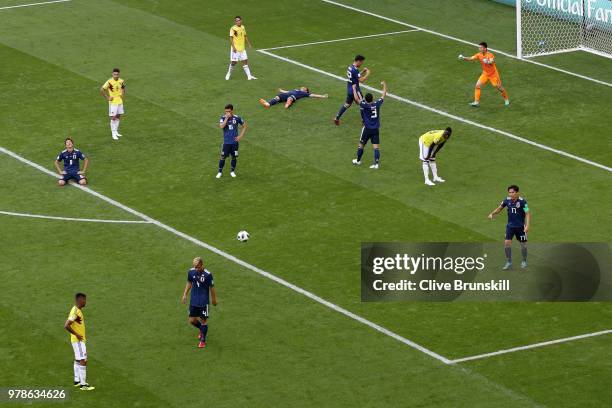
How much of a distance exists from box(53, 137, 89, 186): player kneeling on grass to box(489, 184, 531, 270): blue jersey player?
12231 mm

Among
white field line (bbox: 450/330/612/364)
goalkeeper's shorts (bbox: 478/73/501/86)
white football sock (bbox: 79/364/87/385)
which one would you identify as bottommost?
white football sock (bbox: 79/364/87/385)

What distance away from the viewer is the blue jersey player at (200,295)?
3159cm

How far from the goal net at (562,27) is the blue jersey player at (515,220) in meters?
18.7

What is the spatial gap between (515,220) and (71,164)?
13.2 m

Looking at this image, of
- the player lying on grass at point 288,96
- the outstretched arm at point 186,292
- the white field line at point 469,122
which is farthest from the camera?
the player lying on grass at point 288,96

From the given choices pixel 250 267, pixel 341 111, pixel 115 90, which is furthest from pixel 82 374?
pixel 341 111

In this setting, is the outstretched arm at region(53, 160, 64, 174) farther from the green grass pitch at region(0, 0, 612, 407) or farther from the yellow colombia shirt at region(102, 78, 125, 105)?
the yellow colombia shirt at region(102, 78, 125, 105)

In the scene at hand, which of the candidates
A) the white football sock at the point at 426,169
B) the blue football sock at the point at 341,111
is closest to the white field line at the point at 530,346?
the white football sock at the point at 426,169

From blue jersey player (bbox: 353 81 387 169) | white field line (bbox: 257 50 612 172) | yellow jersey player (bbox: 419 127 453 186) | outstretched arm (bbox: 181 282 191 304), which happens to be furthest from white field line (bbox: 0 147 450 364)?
white field line (bbox: 257 50 612 172)

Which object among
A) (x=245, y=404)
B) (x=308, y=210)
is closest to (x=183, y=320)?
(x=245, y=404)

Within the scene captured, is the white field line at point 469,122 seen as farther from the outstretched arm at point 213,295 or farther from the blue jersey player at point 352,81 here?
the outstretched arm at point 213,295

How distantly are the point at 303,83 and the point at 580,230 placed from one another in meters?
15.1

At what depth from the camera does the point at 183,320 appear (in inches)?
1304

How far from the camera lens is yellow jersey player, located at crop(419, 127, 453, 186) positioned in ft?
133
